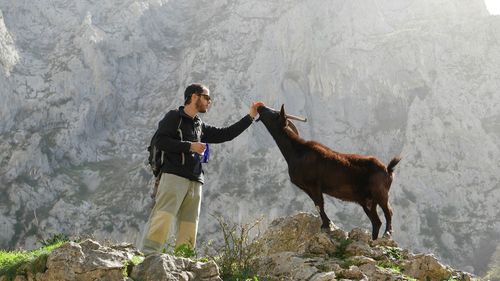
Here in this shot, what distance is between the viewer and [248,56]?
113438mm

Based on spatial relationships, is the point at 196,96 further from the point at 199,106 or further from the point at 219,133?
the point at 219,133

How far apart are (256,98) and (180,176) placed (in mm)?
99311

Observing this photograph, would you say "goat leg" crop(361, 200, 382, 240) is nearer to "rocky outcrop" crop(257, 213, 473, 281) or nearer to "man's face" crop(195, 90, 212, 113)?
"rocky outcrop" crop(257, 213, 473, 281)

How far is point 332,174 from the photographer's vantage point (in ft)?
31.2

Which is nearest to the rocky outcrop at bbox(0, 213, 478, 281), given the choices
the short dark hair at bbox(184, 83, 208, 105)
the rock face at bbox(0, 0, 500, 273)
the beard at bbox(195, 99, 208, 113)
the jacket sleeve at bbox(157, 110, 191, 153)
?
the jacket sleeve at bbox(157, 110, 191, 153)

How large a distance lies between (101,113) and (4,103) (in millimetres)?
20506

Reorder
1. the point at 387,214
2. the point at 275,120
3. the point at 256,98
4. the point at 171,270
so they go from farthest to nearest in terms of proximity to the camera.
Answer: the point at 256,98 < the point at 275,120 < the point at 387,214 < the point at 171,270

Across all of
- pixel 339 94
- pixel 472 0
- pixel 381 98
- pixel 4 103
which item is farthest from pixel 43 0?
pixel 472 0

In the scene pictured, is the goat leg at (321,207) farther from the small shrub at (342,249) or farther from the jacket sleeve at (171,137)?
the jacket sleeve at (171,137)

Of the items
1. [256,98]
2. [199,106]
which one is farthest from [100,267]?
[256,98]

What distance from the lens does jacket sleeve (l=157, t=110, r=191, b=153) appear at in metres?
7.72

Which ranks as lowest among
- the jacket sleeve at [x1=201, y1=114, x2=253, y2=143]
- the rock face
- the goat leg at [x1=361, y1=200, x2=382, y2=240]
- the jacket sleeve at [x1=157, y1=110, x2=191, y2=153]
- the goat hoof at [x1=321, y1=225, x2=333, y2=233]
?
the goat hoof at [x1=321, y1=225, x2=333, y2=233]

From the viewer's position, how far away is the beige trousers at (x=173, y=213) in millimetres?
7613

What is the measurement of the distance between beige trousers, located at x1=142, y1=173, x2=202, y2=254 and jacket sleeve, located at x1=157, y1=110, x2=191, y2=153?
508 mm
